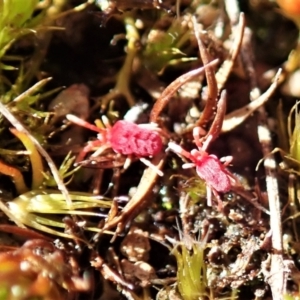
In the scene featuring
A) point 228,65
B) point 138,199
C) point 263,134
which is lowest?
point 138,199

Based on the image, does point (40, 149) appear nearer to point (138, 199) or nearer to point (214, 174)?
point (138, 199)

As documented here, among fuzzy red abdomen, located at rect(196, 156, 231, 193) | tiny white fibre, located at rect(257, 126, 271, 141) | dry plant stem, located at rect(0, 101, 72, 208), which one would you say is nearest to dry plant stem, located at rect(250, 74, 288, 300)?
tiny white fibre, located at rect(257, 126, 271, 141)

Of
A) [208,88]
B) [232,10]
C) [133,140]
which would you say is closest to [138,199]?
[133,140]

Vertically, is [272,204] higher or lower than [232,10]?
lower

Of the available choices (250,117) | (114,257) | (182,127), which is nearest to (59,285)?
(114,257)

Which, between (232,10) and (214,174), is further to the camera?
(232,10)

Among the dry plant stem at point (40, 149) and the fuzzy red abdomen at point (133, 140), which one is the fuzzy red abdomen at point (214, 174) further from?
the dry plant stem at point (40, 149)
